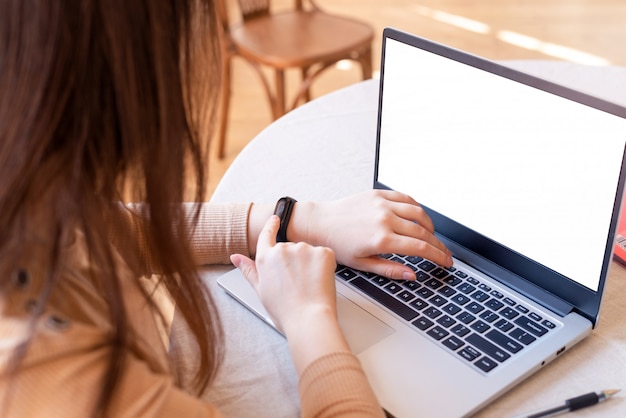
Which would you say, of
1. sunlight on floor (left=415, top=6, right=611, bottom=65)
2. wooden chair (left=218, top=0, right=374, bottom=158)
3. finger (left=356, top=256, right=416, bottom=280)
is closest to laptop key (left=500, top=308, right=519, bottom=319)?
finger (left=356, top=256, right=416, bottom=280)

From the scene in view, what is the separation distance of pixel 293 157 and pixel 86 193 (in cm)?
61

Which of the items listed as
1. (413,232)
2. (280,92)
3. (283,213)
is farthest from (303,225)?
(280,92)

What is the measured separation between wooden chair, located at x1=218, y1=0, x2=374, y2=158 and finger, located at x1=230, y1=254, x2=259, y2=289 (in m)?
1.14

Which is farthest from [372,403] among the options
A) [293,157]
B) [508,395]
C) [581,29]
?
[581,29]

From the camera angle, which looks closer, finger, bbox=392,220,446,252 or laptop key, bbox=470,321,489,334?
laptop key, bbox=470,321,489,334

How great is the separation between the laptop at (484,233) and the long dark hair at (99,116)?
26cm

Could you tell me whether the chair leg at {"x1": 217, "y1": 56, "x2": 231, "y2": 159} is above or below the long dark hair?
below

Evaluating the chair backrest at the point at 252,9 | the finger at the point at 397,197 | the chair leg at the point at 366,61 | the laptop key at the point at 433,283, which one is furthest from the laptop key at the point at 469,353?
the chair backrest at the point at 252,9

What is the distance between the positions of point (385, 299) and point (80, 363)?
0.37 m

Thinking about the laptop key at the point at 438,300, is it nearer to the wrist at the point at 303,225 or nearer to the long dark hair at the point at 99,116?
the wrist at the point at 303,225

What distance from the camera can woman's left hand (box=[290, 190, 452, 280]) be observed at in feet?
2.77

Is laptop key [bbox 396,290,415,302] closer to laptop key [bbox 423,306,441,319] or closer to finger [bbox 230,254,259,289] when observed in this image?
laptop key [bbox 423,306,441,319]

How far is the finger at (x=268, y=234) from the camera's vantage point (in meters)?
0.83

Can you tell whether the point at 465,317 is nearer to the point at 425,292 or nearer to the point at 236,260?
the point at 425,292
